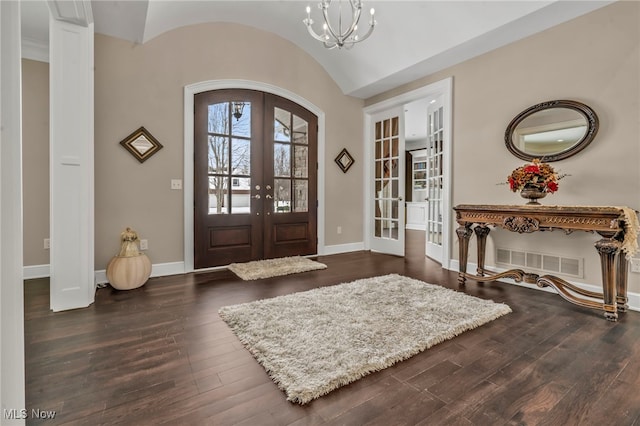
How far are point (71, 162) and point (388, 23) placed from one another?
3.61 meters

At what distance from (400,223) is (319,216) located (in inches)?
50.7

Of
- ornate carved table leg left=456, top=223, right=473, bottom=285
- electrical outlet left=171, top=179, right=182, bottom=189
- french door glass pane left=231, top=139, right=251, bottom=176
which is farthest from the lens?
french door glass pane left=231, top=139, right=251, bottom=176

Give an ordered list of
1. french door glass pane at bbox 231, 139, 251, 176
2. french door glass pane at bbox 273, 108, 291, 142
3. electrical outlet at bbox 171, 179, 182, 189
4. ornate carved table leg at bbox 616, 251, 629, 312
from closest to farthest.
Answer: ornate carved table leg at bbox 616, 251, 629, 312 < electrical outlet at bbox 171, 179, 182, 189 < french door glass pane at bbox 231, 139, 251, 176 < french door glass pane at bbox 273, 108, 291, 142

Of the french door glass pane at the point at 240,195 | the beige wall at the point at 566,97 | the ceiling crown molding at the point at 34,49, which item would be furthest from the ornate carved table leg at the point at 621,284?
the ceiling crown molding at the point at 34,49

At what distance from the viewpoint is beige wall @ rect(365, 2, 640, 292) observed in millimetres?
2549

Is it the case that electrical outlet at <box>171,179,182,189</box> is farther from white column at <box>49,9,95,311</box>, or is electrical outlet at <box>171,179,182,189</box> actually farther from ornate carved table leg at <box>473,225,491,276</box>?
ornate carved table leg at <box>473,225,491,276</box>

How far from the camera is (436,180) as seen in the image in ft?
14.6

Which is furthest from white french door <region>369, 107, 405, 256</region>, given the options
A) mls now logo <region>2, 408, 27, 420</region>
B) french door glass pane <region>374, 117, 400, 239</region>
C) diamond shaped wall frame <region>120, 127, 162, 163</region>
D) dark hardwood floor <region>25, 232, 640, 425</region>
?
mls now logo <region>2, 408, 27, 420</region>

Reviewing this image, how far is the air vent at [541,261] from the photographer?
2.86 meters

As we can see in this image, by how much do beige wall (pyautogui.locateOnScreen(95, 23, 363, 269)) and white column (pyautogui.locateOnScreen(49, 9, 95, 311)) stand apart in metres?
0.78

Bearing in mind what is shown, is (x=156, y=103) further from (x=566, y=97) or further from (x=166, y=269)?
(x=566, y=97)

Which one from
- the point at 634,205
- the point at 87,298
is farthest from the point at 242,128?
the point at 634,205

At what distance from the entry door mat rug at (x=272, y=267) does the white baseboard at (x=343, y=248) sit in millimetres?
684

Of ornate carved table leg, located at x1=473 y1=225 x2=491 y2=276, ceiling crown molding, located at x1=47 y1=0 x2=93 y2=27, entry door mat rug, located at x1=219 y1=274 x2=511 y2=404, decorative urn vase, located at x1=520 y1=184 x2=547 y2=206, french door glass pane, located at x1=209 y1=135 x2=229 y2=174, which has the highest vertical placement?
ceiling crown molding, located at x1=47 y1=0 x2=93 y2=27
